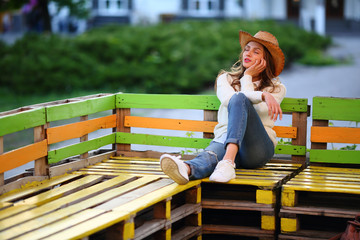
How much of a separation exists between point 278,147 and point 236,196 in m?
0.79

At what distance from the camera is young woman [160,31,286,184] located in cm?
426

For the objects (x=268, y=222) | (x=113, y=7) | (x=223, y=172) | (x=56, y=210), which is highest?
(x=113, y=7)

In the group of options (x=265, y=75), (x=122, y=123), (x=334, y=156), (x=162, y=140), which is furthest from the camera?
(x=122, y=123)

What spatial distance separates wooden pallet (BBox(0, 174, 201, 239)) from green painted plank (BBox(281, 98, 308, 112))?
47.1 inches

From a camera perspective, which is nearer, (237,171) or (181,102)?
(237,171)

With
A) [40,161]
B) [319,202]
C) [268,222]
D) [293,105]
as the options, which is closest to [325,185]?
[319,202]

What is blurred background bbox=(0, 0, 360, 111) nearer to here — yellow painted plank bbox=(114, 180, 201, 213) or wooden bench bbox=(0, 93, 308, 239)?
wooden bench bbox=(0, 93, 308, 239)

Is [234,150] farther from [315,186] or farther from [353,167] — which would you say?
[353,167]

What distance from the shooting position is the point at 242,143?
15.0 ft

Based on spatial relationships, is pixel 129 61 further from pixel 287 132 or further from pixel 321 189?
pixel 321 189

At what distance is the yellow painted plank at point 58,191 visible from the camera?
12.7ft

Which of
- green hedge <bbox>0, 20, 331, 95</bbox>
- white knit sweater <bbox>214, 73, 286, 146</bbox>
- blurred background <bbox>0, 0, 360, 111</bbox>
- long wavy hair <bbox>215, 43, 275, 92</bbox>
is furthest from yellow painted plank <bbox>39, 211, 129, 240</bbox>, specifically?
green hedge <bbox>0, 20, 331, 95</bbox>

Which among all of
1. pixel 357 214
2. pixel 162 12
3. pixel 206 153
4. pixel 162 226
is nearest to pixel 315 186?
pixel 357 214

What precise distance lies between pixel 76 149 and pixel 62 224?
1.64 meters
